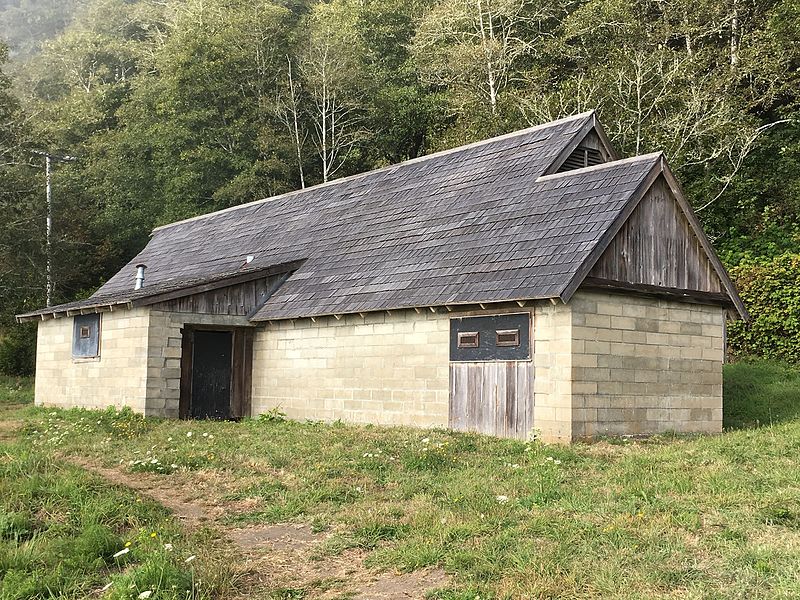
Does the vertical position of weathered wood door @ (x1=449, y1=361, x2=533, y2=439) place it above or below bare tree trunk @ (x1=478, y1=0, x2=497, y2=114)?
below

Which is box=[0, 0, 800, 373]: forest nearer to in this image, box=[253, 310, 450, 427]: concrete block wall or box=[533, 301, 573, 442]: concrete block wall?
box=[533, 301, 573, 442]: concrete block wall

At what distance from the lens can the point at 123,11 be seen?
6656cm

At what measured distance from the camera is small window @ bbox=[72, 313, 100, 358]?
2042cm

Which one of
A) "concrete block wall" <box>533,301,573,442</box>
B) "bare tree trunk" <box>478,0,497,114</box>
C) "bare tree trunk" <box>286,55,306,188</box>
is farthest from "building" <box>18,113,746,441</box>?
"bare tree trunk" <box>286,55,306,188</box>

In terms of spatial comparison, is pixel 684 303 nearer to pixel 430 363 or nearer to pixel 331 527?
pixel 430 363

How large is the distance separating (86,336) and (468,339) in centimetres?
1094

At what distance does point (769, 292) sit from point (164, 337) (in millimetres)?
15588

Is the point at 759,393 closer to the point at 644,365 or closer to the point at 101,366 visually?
the point at 644,365

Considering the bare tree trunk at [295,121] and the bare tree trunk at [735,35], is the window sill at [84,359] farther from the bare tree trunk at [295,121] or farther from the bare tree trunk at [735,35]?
the bare tree trunk at [735,35]

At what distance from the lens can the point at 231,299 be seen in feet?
64.5

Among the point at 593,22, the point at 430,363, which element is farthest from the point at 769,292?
the point at 593,22

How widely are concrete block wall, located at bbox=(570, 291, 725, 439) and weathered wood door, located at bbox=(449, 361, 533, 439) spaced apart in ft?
3.18

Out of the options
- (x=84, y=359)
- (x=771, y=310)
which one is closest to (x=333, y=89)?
(x=84, y=359)

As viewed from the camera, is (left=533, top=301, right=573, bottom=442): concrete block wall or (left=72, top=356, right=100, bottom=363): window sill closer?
(left=533, top=301, right=573, bottom=442): concrete block wall
